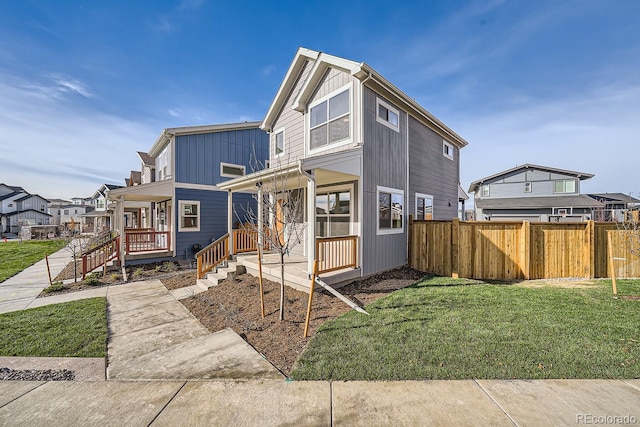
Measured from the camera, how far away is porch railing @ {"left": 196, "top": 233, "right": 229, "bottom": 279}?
8634 mm

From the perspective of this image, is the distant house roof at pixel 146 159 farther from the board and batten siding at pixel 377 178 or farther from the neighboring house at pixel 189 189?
the board and batten siding at pixel 377 178

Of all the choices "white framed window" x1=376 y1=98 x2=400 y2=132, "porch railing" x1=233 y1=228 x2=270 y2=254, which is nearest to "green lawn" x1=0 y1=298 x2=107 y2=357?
"porch railing" x1=233 y1=228 x2=270 y2=254

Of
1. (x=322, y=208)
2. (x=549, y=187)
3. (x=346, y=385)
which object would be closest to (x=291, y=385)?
(x=346, y=385)

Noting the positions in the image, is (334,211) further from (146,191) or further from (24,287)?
(24,287)

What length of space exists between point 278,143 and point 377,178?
4.89 meters

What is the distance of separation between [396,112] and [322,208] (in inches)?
164

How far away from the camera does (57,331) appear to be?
490cm

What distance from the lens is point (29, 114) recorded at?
31.7ft

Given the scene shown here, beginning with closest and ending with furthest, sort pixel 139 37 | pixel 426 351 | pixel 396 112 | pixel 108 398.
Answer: pixel 108 398 < pixel 426 351 < pixel 139 37 < pixel 396 112

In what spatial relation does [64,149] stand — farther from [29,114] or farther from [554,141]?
[554,141]

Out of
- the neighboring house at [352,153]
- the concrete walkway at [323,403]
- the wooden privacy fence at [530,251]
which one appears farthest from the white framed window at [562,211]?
the concrete walkway at [323,403]

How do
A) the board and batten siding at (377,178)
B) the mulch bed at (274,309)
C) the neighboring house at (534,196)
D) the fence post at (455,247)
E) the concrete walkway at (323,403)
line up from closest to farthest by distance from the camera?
the concrete walkway at (323,403), the mulch bed at (274,309), the board and batten siding at (377,178), the fence post at (455,247), the neighboring house at (534,196)

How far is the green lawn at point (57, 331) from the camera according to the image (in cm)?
417

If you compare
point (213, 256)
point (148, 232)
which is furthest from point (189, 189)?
point (213, 256)
